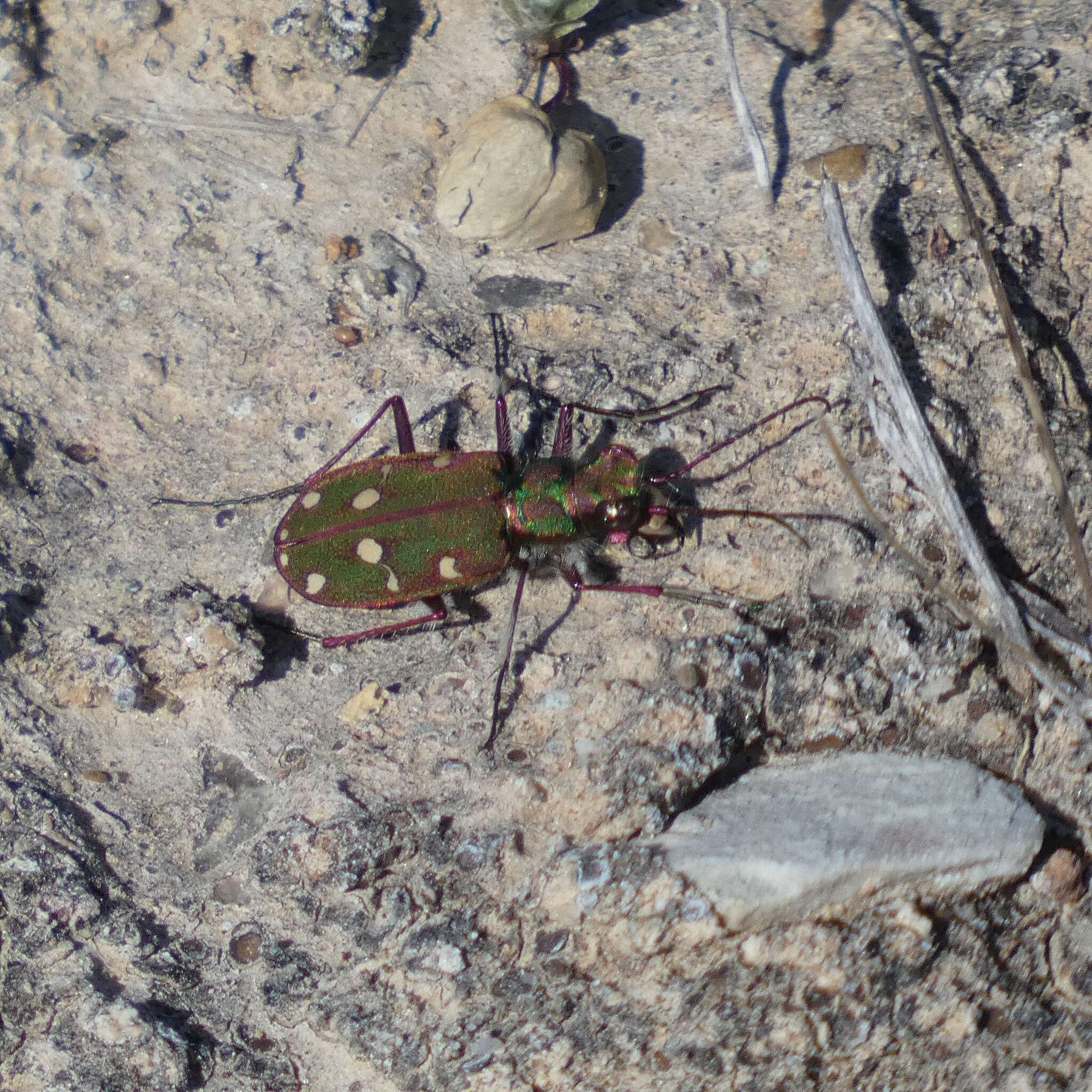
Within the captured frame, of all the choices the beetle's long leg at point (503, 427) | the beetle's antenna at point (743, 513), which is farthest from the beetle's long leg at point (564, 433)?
the beetle's antenna at point (743, 513)

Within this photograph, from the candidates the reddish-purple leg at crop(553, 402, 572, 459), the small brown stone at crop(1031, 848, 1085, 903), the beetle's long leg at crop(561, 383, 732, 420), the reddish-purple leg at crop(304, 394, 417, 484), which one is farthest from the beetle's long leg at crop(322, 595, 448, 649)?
the small brown stone at crop(1031, 848, 1085, 903)

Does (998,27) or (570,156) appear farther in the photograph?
(998,27)

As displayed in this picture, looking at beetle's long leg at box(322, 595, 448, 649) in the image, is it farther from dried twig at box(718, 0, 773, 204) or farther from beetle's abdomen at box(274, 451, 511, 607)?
dried twig at box(718, 0, 773, 204)

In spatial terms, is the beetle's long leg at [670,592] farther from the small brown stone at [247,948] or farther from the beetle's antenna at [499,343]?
the small brown stone at [247,948]

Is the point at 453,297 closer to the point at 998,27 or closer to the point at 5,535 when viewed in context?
the point at 5,535

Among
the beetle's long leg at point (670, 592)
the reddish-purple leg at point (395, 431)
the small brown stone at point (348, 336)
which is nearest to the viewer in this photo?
the beetle's long leg at point (670, 592)

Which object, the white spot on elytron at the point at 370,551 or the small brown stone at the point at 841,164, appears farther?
the small brown stone at the point at 841,164

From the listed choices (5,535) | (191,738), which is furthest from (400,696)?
(5,535)
